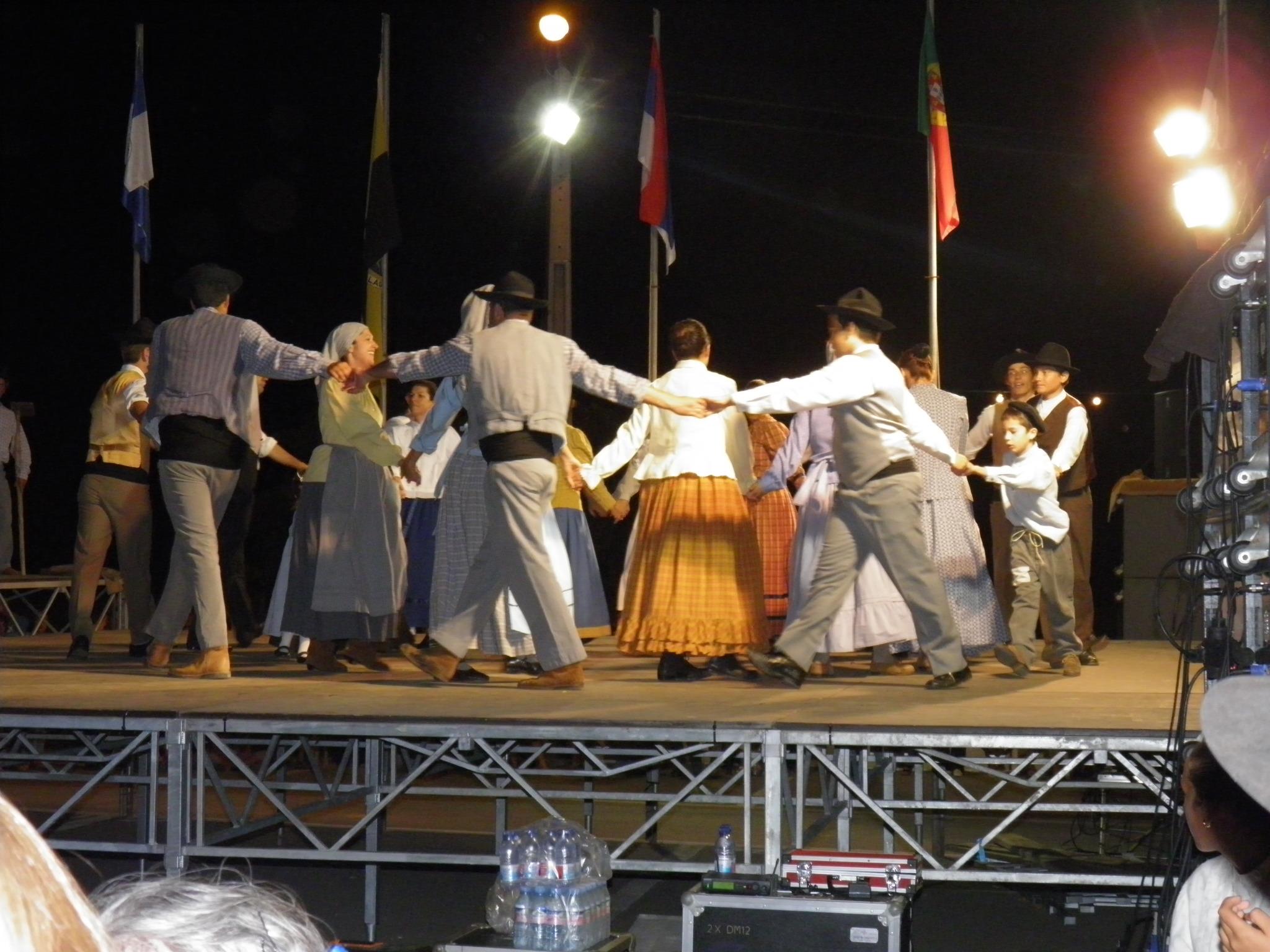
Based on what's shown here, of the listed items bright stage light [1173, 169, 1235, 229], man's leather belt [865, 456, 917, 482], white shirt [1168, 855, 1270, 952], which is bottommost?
white shirt [1168, 855, 1270, 952]

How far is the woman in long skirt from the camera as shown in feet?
24.1

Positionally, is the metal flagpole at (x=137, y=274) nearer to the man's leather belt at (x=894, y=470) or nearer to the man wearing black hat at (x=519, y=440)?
the man wearing black hat at (x=519, y=440)

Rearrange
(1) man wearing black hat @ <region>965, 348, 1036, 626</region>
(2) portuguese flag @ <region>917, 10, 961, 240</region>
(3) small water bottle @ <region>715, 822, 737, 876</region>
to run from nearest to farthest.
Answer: (3) small water bottle @ <region>715, 822, 737, 876</region> < (1) man wearing black hat @ <region>965, 348, 1036, 626</region> < (2) portuguese flag @ <region>917, 10, 961, 240</region>

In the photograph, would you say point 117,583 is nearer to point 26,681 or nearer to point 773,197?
point 26,681

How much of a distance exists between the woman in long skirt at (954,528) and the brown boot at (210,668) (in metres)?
3.51

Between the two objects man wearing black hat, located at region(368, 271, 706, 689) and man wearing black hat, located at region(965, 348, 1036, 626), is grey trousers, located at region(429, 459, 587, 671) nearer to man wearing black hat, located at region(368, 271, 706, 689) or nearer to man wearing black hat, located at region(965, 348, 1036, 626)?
man wearing black hat, located at region(368, 271, 706, 689)

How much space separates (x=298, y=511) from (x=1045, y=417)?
3.93 metres

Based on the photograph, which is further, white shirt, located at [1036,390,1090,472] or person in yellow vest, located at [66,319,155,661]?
white shirt, located at [1036,390,1090,472]

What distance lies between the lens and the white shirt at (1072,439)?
754 cm

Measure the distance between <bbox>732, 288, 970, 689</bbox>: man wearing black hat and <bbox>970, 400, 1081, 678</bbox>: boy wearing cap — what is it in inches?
42.0

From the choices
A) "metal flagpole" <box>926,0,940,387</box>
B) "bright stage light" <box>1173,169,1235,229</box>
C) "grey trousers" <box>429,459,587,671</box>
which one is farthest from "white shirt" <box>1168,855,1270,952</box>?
"metal flagpole" <box>926,0,940,387</box>

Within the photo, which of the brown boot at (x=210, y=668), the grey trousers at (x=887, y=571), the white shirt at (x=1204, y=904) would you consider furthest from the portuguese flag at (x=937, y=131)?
the white shirt at (x=1204, y=904)

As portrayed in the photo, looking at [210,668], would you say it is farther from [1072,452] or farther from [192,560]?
[1072,452]

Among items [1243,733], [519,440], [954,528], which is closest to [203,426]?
[519,440]
